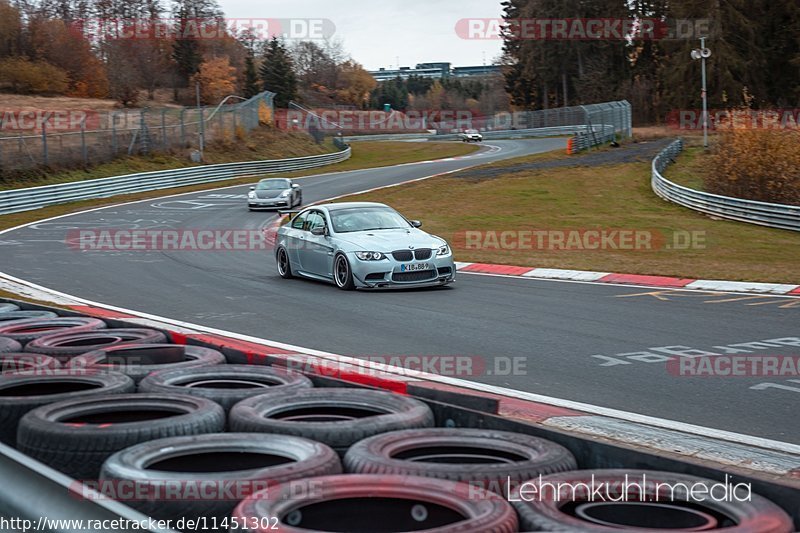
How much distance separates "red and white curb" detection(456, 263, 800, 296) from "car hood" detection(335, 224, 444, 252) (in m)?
3.05

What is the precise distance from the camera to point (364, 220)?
54.5 ft

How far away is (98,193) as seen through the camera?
137ft

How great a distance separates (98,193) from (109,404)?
128 ft

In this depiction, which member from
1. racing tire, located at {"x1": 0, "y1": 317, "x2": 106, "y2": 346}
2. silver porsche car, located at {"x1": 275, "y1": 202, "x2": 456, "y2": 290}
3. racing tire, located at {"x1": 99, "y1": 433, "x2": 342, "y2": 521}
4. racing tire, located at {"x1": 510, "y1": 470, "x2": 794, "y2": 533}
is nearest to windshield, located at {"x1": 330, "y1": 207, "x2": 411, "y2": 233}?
silver porsche car, located at {"x1": 275, "y1": 202, "x2": 456, "y2": 290}

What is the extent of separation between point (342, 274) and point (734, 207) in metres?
19.5

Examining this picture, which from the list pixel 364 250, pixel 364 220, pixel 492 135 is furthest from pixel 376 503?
pixel 492 135

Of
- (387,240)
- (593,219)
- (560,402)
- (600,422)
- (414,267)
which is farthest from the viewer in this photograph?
(593,219)

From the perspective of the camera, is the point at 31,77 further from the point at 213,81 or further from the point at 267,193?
the point at 267,193

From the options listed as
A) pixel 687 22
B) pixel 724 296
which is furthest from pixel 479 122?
pixel 724 296

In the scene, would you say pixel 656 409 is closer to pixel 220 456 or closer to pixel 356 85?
pixel 220 456

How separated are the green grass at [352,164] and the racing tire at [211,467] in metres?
29.4

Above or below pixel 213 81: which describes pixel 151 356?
below

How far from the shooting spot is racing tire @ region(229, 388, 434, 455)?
177 inches

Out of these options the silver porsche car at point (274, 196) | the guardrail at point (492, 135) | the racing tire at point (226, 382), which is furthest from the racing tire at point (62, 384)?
the guardrail at point (492, 135)
